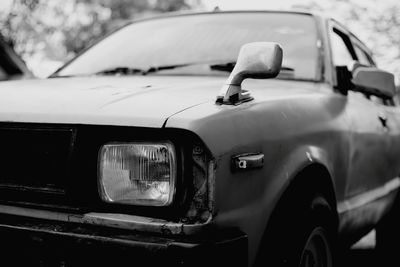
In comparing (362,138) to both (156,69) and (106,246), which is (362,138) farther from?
(106,246)

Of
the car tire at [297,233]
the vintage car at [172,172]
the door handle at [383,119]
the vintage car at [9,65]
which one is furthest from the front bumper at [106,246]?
the vintage car at [9,65]

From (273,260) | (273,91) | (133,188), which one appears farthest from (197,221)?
(273,91)

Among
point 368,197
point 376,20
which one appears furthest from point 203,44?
point 376,20

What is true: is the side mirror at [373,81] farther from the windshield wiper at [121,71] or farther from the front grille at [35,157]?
the front grille at [35,157]

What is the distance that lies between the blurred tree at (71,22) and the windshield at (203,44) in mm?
20829

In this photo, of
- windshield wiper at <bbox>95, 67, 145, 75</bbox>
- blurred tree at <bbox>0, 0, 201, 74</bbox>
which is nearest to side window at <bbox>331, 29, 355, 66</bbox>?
windshield wiper at <bbox>95, 67, 145, 75</bbox>

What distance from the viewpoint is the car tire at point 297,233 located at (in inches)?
83.7

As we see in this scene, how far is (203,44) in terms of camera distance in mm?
3301

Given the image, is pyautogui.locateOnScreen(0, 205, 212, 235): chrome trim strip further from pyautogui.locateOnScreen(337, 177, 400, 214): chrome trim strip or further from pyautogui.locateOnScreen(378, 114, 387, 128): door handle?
pyautogui.locateOnScreen(378, 114, 387, 128): door handle

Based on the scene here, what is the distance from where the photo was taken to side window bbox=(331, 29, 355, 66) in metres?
3.56

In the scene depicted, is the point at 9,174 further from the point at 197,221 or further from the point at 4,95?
the point at 197,221

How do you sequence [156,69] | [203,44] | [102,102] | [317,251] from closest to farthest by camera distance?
[102,102]
[317,251]
[156,69]
[203,44]

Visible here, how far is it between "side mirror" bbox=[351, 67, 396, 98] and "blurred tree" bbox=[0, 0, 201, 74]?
70.9ft

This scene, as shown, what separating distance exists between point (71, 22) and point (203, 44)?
3381 centimetres
